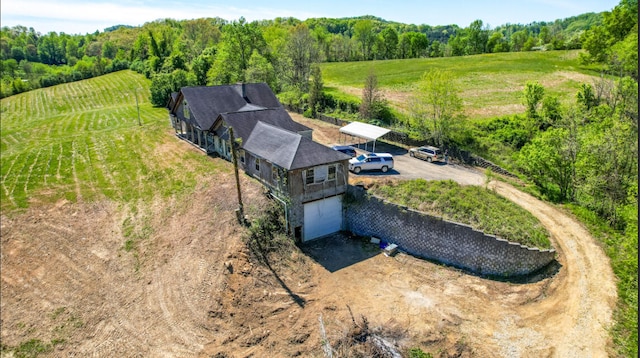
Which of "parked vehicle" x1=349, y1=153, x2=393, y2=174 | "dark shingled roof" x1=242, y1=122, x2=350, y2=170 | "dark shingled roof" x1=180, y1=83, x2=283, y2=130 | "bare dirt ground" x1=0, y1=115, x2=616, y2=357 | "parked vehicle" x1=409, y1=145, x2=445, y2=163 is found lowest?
"bare dirt ground" x1=0, y1=115, x2=616, y2=357

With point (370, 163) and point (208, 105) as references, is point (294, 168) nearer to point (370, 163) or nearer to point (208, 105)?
point (370, 163)

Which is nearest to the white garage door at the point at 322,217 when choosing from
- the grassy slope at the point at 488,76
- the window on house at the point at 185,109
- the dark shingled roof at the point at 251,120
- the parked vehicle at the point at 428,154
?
the dark shingled roof at the point at 251,120

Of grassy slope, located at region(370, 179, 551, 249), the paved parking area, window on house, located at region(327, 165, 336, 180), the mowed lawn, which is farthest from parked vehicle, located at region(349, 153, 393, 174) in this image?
the mowed lawn

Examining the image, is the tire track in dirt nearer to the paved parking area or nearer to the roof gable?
the paved parking area

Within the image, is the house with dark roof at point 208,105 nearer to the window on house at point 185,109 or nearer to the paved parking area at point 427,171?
the window on house at point 185,109

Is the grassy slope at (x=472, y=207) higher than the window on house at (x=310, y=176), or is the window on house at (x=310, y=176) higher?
the window on house at (x=310, y=176)

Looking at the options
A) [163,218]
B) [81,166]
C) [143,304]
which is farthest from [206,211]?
[81,166]

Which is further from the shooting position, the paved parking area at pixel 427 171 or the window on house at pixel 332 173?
the paved parking area at pixel 427 171
